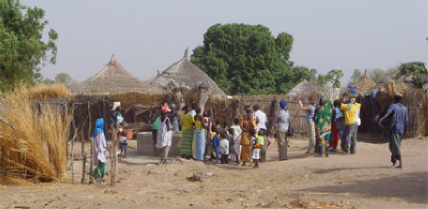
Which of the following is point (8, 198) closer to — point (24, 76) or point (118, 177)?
point (118, 177)

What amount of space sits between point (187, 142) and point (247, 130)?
5.57 ft

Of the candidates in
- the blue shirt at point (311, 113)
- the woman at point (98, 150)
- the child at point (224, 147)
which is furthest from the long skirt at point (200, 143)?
the woman at point (98, 150)

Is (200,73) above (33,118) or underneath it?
above

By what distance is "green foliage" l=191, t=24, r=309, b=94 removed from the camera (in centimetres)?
3853

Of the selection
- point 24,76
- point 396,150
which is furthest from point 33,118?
point 24,76

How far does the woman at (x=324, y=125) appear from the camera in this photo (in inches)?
489

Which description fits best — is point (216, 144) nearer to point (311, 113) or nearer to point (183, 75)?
point (311, 113)

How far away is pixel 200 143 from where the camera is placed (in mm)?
12609

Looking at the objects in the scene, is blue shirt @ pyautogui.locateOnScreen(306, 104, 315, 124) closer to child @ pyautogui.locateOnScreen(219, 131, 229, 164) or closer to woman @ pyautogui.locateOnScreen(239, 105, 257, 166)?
woman @ pyautogui.locateOnScreen(239, 105, 257, 166)

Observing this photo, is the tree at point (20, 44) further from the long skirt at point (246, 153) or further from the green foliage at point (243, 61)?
the green foliage at point (243, 61)

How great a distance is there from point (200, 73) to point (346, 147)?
15.8 m

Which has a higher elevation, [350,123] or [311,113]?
[311,113]

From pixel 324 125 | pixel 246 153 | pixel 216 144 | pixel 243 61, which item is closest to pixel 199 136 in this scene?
pixel 216 144

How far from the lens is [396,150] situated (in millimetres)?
9891
